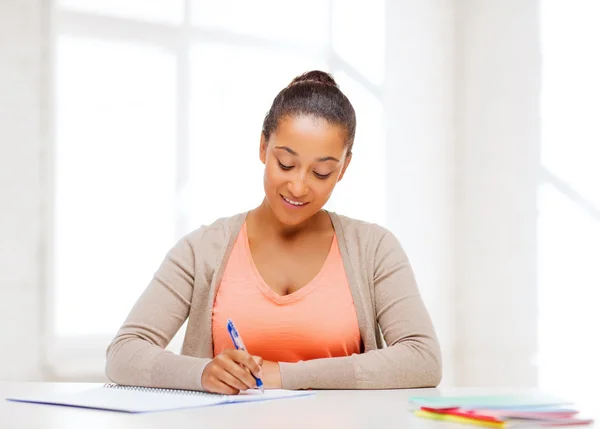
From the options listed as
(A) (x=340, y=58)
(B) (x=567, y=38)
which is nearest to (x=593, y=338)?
(B) (x=567, y=38)

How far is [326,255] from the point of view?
1.97m

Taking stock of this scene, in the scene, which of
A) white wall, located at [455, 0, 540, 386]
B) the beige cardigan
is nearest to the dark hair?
the beige cardigan

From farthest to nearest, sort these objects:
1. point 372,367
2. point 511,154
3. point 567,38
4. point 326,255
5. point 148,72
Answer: point 511,154
point 567,38
point 148,72
point 326,255
point 372,367

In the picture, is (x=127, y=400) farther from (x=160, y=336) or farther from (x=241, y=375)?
(x=160, y=336)

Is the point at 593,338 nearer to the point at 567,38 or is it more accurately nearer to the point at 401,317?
the point at 567,38

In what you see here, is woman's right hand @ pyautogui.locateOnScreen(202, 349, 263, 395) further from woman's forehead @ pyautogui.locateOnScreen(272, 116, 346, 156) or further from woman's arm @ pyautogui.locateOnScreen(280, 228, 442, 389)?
woman's forehead @ pyautogui.locateOnScreen(272, 116, 346, 156)

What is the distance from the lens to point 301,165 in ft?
6.00

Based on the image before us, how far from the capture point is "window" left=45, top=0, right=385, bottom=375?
356 cm

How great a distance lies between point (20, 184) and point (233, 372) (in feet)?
7.51

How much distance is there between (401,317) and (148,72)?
7.34 ft

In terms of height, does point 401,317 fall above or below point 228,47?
below

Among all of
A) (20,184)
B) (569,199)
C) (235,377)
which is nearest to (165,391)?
(235,377)

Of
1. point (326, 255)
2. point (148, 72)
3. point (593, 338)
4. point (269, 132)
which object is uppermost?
point (148, 72)

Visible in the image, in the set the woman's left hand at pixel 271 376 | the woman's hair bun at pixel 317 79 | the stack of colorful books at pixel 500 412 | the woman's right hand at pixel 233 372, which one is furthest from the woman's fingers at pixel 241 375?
the woman's hair bun at pixel 317 79
